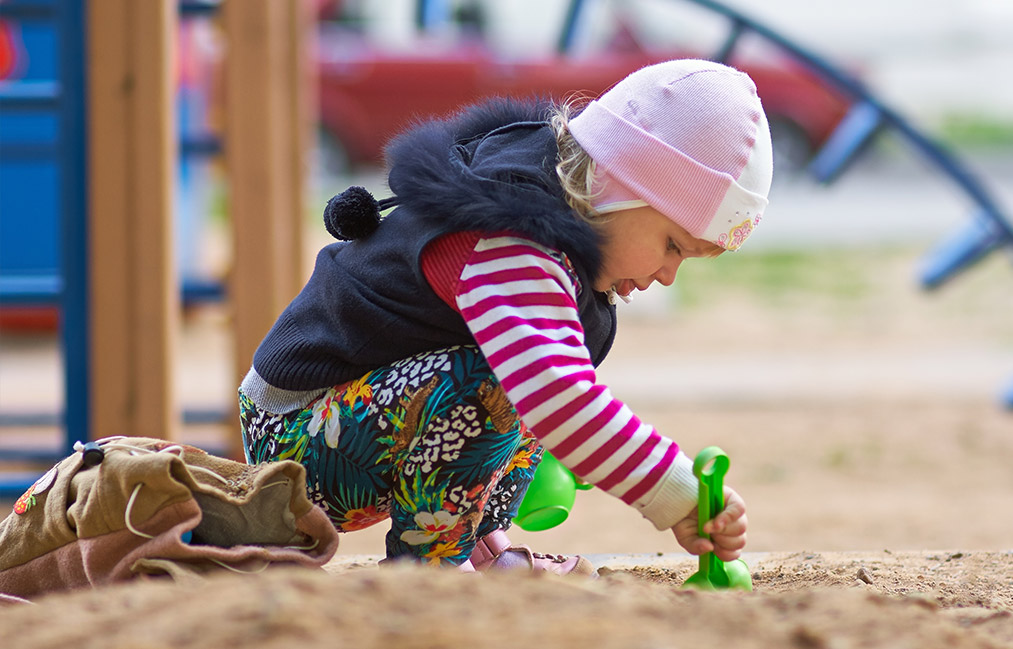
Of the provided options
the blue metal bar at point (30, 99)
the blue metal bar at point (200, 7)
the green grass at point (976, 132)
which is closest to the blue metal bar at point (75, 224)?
the blue metal bar at point (30, 99)

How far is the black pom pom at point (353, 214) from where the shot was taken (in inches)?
78.1

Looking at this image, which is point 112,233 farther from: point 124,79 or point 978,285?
point 978,285

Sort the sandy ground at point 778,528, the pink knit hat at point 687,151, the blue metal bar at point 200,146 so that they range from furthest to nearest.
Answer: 1. the blue metal bar at point 200,146
2. the pink knit hat at point 687,151
3. the sandy ground at point 778,528

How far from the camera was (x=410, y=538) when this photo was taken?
1967 mm

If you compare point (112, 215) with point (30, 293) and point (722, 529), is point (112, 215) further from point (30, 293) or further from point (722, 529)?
point (722, 529)

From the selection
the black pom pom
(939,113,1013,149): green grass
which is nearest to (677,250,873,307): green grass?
(939,113,1013,149): green grass

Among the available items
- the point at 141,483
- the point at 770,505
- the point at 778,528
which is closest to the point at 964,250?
the point at 770,505

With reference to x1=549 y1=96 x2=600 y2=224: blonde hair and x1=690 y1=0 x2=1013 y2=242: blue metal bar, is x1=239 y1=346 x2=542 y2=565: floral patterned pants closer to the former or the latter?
x1=549 y1=96 x2=600 y2=224: blonde hair

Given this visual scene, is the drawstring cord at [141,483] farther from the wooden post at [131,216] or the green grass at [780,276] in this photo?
the green grass at [780,276]

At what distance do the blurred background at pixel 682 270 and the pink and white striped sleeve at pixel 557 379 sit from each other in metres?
0.47

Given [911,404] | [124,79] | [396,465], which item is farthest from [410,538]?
[911,404]

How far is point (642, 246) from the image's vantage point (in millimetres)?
1915

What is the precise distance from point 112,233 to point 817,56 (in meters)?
2.70

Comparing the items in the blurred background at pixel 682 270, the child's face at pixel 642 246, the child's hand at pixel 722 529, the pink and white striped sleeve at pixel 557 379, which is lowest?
the blurred background at pixel 682 270
